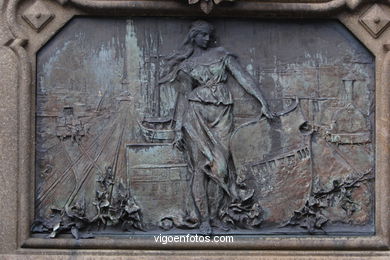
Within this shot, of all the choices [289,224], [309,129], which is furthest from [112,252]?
[309,129]

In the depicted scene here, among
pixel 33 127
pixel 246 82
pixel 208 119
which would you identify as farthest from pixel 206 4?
pixel 33 127

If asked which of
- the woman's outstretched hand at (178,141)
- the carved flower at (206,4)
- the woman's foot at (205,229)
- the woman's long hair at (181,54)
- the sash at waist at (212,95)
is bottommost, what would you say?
the woman's foot at (205,229)

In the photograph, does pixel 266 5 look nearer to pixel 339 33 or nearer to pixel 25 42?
pixel 339 33

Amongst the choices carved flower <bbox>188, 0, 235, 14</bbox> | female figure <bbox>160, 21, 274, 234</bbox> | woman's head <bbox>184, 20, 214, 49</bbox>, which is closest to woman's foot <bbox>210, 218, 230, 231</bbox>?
female figure <bbox>160, 21, 274, 234</bbox>

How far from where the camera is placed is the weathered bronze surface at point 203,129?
23.4ft

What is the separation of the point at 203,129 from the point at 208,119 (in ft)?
0.32

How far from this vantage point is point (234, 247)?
7.06 m

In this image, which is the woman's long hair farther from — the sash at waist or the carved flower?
the sash at waist

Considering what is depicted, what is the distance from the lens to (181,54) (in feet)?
23.6

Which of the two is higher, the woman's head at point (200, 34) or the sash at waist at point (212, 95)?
the woman's head at point (200, 34)

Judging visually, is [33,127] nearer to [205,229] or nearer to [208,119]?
[208,119]

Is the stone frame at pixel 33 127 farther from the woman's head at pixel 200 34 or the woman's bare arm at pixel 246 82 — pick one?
the woman's bare arm at pixel 246 82

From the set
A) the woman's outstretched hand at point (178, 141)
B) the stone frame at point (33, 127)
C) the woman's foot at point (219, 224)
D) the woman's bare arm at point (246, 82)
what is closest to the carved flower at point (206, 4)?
the stone frame at point (33, 127)

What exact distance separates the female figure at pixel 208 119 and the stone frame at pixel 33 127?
11.4 inches
